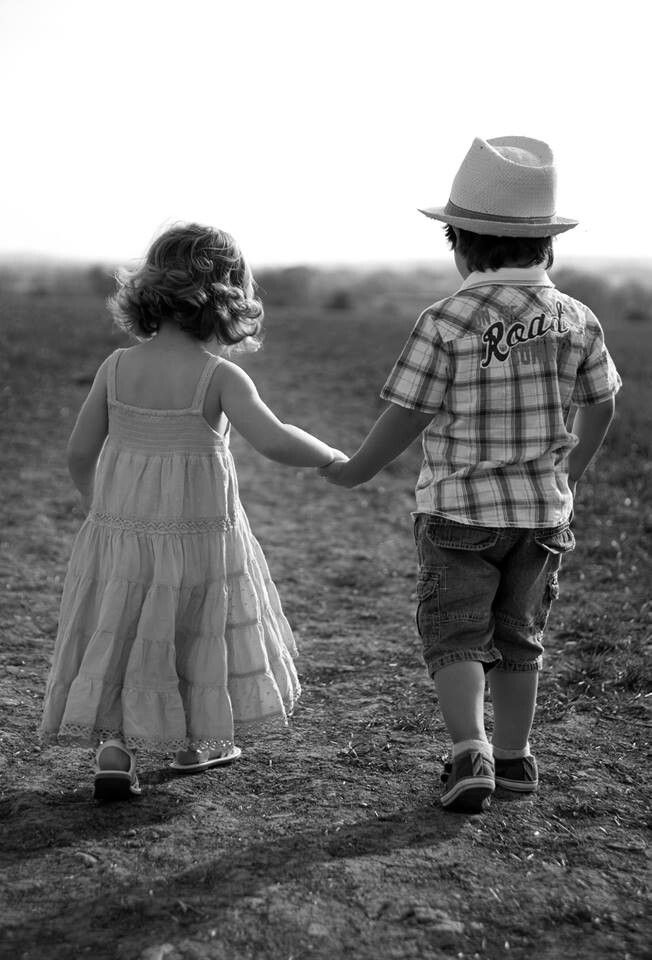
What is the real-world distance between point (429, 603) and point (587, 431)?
2.48 ft

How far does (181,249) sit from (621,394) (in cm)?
1127

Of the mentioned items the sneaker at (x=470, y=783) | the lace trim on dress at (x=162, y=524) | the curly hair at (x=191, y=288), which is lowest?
the sneaker at (x=470, y=783)

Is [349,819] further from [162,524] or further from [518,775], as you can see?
[162,524]

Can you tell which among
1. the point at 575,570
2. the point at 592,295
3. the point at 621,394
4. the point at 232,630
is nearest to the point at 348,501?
the point at 575,570

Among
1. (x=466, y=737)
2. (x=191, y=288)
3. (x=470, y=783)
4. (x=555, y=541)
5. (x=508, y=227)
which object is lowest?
(x=470, y=783)

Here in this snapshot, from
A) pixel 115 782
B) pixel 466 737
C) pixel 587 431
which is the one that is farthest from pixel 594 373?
pixel 115 782

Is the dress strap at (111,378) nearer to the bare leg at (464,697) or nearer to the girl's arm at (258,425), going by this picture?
the girl's arm at (258,425)

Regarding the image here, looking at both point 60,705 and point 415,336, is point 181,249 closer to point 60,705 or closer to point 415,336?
point 415,336

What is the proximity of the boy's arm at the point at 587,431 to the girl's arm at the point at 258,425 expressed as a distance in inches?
32.7

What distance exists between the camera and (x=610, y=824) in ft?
10.7

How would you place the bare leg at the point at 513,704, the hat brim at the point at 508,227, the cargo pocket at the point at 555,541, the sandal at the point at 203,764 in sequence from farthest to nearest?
1. the sandal at the point at 203,764
2. the bare leg at the point at 513,704
3. the cargo pocket at the point at 555,541
4. the hat brim at the point at 508,227

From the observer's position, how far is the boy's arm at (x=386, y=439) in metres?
3.26

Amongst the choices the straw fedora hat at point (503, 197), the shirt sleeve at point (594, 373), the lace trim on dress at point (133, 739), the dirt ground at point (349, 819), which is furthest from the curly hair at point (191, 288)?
the dirt ground at point (349, 819)

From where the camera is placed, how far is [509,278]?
3199mm
